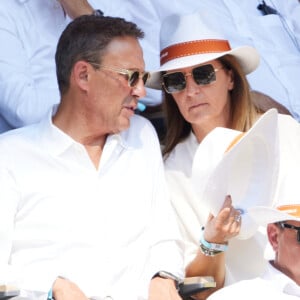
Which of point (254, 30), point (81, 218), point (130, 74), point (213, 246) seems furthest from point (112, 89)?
point (254, 30)

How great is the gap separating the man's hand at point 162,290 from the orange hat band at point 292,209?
379 millimetres

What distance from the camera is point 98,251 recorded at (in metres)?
2.46

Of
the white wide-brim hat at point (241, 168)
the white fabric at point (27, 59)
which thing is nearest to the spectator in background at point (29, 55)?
the white fabric at point (27, 59)

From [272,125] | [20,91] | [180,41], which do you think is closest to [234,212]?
[272,125]

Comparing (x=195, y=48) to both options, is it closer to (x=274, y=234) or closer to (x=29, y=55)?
(x=29, y=55)

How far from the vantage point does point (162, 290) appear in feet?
7.89

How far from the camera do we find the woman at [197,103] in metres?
2.74

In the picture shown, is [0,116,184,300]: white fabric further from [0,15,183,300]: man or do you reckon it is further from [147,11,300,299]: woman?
[147,11,300,299]: woman

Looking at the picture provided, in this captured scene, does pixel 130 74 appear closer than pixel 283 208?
No

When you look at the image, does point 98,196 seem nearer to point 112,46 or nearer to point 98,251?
point 98,251

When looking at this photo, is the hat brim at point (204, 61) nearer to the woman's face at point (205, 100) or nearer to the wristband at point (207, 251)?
the woman's face at point (205, 100)

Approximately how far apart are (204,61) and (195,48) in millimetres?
89

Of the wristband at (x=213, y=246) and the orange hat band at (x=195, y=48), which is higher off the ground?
the orange hat band at (x=195, y=48)

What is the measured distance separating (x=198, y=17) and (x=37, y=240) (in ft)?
3.27
